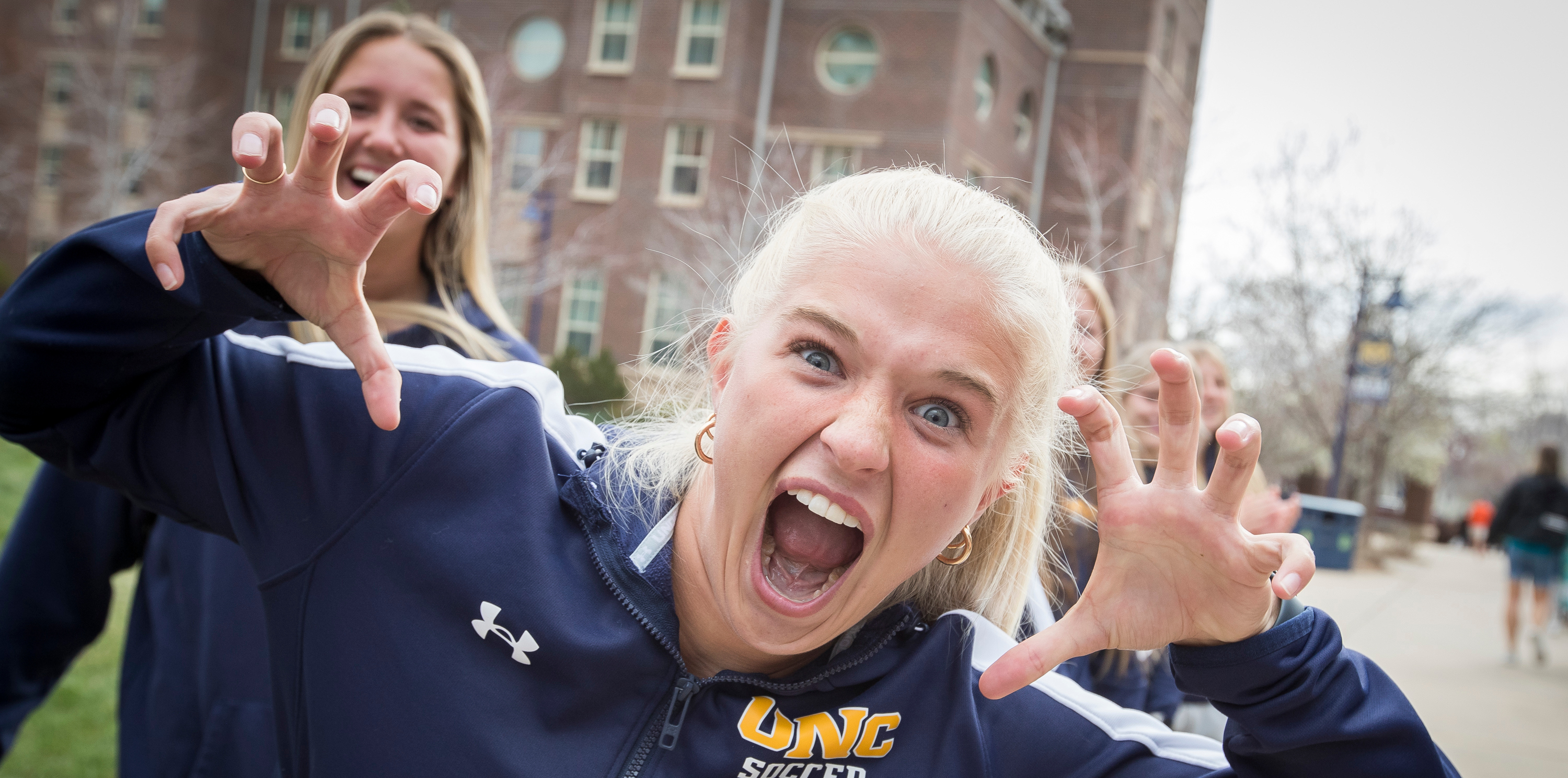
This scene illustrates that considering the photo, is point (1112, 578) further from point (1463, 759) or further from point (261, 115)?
point (1463, 759)

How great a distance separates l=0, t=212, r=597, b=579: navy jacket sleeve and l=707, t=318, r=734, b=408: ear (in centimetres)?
32

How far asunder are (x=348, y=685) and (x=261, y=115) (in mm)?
805

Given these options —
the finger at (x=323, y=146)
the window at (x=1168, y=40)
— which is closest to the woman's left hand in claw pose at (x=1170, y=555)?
the finger at (x=323, y=146)

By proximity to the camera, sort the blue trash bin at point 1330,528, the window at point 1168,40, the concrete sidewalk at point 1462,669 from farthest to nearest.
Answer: the window at point 1168,40
the blue trash bin at point 1330,528
the concrete sidewalk at point 1462,669

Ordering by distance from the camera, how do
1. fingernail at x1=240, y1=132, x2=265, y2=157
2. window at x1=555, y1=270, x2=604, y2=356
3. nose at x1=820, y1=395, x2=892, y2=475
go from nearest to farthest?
fingernail at x1=240, y1=132, x2=265, y2=157
nose at x1=820, y1=395, x2=892, y2=475
window at x1=555, y1=270, x2=604, y2=356

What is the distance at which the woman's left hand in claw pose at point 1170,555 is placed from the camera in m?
1.42

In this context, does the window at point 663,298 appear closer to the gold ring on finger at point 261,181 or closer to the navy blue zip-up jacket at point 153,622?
the navy blue zip-up jacket at point 153,622

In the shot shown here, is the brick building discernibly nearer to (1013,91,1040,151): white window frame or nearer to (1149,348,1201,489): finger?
(1013,91,1040,151): white window frame

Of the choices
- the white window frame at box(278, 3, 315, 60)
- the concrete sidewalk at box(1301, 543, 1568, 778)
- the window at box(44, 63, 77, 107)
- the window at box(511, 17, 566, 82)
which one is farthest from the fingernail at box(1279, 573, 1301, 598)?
the window at box(44, 63, 77, 107)

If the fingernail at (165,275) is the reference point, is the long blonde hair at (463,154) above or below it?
above

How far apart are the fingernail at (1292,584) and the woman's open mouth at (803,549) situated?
584 millimetres

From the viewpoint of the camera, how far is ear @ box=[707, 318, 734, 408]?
5.79 ft

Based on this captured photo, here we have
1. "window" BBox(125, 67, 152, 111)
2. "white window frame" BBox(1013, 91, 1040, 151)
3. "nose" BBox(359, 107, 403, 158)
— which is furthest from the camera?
"window" BBox(125, 67, 152, 111)

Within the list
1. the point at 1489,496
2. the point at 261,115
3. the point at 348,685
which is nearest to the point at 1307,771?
the point at 348,685
